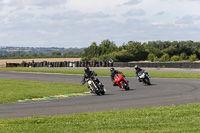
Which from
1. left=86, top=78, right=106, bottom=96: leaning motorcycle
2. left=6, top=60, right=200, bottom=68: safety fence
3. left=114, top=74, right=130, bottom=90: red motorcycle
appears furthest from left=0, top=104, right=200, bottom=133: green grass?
left=6, top=60, right=200, bottom=68: safety fence

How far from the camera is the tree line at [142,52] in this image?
303 feet

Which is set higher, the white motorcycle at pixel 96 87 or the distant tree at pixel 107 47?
the distant tree at pixel 107 47

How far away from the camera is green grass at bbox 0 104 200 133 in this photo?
30.0ft

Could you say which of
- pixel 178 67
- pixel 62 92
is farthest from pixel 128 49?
pixel 62 92

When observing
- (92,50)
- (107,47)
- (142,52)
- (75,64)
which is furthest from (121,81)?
(107,47)

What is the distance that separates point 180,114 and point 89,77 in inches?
437

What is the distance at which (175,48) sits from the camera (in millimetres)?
127312

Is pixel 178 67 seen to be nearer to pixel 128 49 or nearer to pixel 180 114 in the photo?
pixel 180 114

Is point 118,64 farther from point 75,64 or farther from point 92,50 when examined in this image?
point 92,50

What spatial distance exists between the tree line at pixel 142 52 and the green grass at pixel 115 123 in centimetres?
7430

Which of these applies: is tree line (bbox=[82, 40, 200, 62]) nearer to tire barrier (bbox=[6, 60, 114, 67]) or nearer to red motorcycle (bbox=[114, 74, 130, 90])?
tire barrier (bbox=[6, 60, 114, 67])

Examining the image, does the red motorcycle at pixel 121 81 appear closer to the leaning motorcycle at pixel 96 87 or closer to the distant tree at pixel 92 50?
the leaning motorcycle at pixel 96 87

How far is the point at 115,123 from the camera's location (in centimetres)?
1025

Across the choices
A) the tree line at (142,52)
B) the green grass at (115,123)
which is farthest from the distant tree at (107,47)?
the green grass at (115,123)
